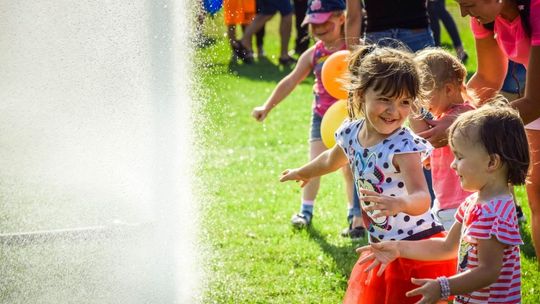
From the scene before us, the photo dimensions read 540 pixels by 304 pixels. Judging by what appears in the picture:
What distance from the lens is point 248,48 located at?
13.8 meters

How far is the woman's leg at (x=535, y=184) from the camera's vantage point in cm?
428

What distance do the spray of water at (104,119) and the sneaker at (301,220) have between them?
0.94m

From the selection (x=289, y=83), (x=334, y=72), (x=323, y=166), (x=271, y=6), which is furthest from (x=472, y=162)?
(x=271, y=6)

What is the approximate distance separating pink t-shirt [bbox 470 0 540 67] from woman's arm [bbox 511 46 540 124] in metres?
0.07

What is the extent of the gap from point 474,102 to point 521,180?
139cm

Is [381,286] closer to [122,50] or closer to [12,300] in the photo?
[12,300]

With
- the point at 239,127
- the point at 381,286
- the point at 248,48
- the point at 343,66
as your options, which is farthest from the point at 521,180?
the point at 248,48

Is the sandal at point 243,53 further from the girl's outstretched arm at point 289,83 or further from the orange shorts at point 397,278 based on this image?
the orange shorts at point 397,278

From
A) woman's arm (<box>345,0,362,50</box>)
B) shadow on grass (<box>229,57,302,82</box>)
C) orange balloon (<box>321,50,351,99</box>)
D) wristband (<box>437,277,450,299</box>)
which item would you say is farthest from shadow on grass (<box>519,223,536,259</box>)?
shadow on grass (<box>229,57,302,82</box>)

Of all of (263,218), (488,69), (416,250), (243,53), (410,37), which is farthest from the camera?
(243,53)

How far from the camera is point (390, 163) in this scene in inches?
139

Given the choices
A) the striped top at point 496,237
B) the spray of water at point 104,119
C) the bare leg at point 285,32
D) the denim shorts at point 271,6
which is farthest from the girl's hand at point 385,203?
the bare leg at point 285,32

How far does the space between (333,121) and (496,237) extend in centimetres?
232

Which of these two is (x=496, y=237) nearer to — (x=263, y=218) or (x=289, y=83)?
(x=289, y=83)
